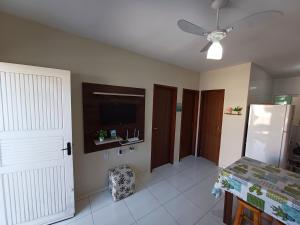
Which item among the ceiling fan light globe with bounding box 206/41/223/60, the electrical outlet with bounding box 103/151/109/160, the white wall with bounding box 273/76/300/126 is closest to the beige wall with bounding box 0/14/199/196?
the electrical outlet with bounding box 103/151/109/160

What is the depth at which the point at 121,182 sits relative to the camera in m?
2.10

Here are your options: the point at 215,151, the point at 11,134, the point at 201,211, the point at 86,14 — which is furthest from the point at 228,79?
the point at 11,134

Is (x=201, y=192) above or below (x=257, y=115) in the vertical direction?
below

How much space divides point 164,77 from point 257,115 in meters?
2.01

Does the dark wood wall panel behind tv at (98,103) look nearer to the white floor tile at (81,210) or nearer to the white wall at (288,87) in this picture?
the white floor tile at (81,210)

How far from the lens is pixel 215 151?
3551mm

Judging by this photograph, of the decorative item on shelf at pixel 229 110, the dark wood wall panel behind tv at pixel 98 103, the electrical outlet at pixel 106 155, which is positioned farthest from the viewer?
the decorative item on shelf at pixel 229 110

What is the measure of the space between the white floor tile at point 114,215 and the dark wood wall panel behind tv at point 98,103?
867 mm

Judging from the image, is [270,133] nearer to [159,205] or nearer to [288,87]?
[159,205]

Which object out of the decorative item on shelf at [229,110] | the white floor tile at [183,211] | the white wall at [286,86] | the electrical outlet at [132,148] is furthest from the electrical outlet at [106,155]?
the white wall at [286,86]

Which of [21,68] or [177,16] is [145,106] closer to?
[177,16]

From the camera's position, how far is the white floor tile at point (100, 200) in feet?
6.48

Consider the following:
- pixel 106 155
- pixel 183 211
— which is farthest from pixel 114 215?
pixel 183 211

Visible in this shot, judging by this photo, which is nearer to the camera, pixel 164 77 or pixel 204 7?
pixel 204 7
